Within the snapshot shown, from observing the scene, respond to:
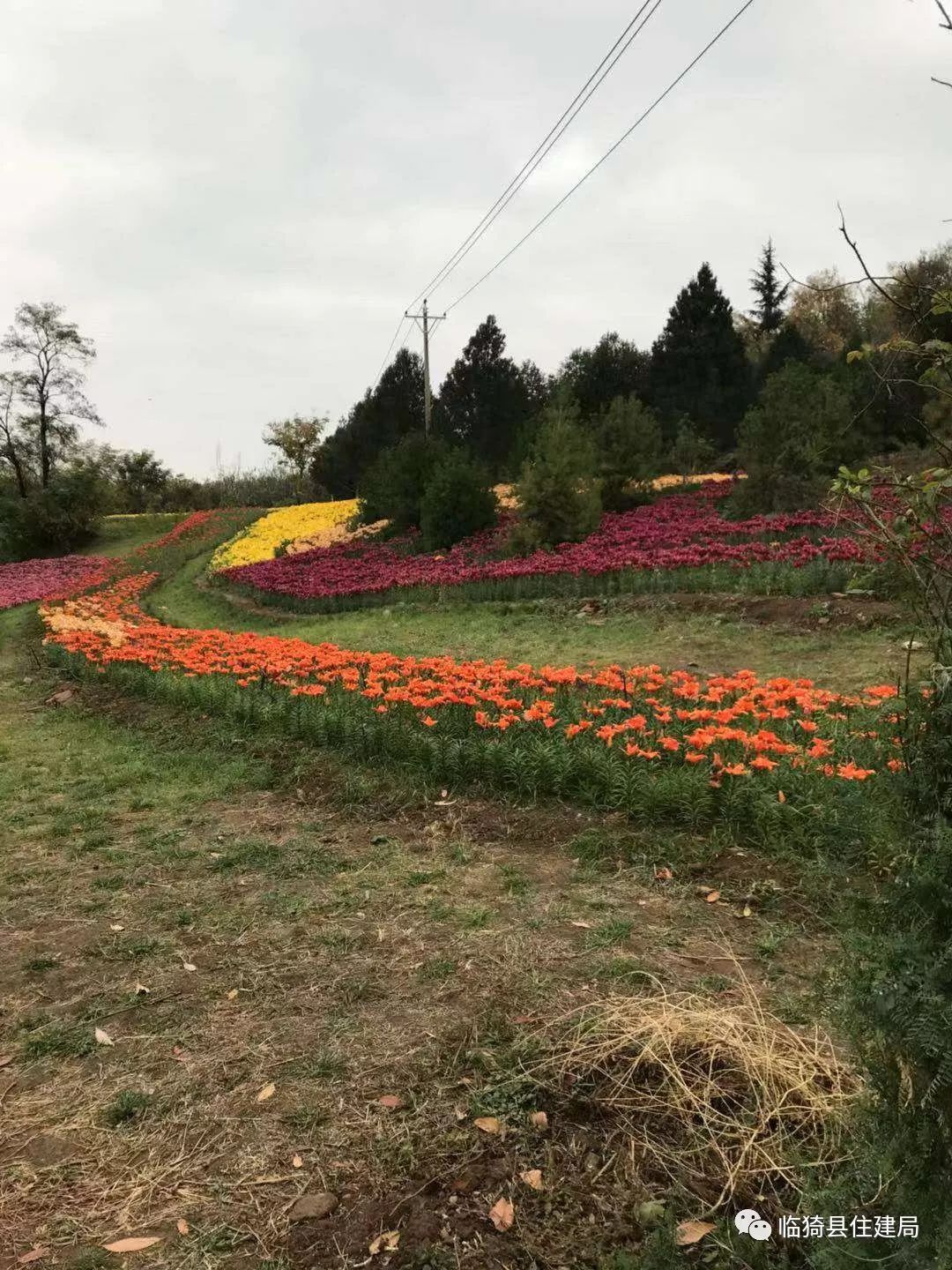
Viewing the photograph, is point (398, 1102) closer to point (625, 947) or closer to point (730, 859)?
point (625, 947)

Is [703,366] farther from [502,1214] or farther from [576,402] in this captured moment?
[502,1214]

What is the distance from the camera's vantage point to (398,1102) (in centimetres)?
253

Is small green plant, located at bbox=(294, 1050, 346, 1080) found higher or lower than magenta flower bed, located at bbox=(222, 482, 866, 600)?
lower

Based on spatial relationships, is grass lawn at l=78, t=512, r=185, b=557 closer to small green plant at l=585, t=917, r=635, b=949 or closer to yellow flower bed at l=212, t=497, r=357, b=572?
yellow flower bed at l=212, t=497, r=357, b=572

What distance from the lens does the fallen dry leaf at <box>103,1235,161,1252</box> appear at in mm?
2059

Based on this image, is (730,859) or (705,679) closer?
(730,859)

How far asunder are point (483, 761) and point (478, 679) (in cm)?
136

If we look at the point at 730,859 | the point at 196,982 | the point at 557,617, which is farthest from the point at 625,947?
the point at 557,617

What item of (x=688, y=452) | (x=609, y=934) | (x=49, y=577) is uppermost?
(x=688, y=452)

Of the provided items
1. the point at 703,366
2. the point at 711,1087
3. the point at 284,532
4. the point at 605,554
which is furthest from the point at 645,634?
the point at 703,366

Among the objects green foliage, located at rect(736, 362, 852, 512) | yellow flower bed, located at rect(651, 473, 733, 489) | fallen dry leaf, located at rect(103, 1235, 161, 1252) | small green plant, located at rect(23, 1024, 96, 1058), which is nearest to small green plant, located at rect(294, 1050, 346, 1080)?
fallen dry leaf, located at rect(103, 1235, 161, 1252)

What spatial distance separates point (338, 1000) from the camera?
3.14 meters

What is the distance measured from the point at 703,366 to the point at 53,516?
27640 mm

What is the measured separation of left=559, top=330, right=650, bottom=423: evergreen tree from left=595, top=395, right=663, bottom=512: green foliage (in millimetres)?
15553
